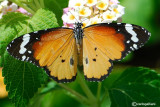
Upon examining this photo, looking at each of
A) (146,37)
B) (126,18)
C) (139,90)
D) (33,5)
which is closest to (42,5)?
(33,5)

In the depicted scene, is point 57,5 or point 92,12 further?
point 57,5

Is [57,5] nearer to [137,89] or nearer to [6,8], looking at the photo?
[6,8]

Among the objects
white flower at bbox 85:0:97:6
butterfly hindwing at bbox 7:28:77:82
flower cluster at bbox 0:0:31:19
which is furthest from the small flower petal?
flower cluster at bbox 0:0:31:19

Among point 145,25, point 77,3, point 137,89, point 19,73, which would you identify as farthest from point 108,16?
point 145,25

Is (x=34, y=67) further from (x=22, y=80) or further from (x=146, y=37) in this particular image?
(x=146, y=37)

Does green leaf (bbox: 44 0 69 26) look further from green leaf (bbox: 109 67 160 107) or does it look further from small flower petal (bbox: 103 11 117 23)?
green leaf (bbox: 109 67 160 107)

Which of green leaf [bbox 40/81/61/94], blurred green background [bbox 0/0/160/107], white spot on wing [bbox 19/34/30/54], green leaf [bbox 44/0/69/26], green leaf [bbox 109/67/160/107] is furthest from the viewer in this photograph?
blurred green background [bbox 0/0/160/107]
